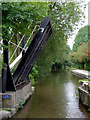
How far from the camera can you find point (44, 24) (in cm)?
884

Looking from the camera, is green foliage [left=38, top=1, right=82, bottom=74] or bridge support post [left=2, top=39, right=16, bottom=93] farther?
green foliage [left=38, top=1, right=82, bottom=74]

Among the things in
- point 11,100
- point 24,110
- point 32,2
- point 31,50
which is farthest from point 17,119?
point 32,2

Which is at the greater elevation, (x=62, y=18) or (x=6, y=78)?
(x=62, y=18)

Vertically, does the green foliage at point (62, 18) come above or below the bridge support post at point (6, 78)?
above

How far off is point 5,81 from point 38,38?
2680 millimetres

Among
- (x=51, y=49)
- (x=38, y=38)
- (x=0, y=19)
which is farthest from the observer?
(x=51, y=49)

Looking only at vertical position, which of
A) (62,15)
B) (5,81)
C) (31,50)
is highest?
(62,15)

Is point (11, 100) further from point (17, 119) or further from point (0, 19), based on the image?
point (0, 19)

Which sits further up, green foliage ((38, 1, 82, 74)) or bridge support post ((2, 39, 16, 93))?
green foliage ((38, 1, 82, 74))

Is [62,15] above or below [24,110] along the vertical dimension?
above

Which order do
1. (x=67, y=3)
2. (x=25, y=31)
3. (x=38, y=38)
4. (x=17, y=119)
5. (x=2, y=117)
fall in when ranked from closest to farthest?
1. (x=25, y=31)
2. (x=2, y=117)
3. (x=17, y=119)
4. (x=38, y=38)
5. (x=67, y=3)

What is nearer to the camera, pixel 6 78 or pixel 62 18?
pixel 6 78

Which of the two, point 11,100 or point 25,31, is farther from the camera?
point 11,100

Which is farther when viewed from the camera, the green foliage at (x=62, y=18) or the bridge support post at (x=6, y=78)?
the green foliage at (x=62, y=18)
